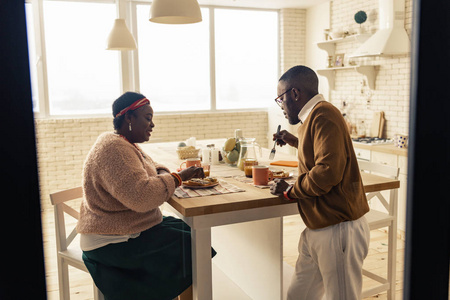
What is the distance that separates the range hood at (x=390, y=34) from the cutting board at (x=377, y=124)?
74 cm

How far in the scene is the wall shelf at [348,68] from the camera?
486 centimetres

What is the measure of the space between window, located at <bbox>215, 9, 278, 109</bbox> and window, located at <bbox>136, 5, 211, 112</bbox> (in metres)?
0.23

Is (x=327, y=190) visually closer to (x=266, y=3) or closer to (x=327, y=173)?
(x=327, y=173)

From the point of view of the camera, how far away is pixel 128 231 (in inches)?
75.2

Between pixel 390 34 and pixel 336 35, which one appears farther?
pixel 336 35

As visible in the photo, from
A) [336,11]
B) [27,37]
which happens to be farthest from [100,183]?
[336,11]

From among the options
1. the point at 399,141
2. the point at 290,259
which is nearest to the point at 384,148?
the point at 399,141

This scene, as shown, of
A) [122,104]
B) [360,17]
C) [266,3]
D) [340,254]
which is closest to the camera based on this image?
[340,254]

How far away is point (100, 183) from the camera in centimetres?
186

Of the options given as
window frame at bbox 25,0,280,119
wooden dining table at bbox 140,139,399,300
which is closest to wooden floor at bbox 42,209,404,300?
wooden dining table at bbox 140,139,399,300

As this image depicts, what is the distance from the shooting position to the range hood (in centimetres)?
427

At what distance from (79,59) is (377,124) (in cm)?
376

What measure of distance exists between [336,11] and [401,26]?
139 centimetres

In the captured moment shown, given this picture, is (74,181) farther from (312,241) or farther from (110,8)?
(312,241)
